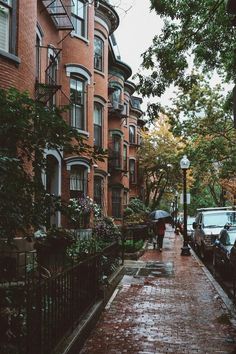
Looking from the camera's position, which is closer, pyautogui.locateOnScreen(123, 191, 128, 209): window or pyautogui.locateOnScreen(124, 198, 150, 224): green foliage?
pyautogui.locateOnScreen(124, 198, 150, 224): green foliage

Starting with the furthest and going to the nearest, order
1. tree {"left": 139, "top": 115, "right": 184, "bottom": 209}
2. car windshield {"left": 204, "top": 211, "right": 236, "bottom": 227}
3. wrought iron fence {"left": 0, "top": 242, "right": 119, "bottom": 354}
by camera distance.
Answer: tree {"left": 139, "top": 115, "right": 184, "bottom": 209}, car windshield {"left": 204, "top": 211, "right": 236, "bottom": 227}, wrought iron fence {"left": 0, "top": 242, "right": 119, "bottom": 354}

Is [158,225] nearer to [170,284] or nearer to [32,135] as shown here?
[170,284]

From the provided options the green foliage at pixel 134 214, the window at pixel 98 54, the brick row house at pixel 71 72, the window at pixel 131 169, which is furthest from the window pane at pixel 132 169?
the window at pixel 98 54

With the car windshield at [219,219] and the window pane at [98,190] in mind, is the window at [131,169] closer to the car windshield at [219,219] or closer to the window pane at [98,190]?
the window pane at [98,190]

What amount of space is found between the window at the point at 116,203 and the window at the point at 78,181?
1100 cm

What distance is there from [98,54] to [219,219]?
30.8 ft

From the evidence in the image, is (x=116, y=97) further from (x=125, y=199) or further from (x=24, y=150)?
(x=24, y=150)

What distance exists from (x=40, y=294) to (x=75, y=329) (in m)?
1.95

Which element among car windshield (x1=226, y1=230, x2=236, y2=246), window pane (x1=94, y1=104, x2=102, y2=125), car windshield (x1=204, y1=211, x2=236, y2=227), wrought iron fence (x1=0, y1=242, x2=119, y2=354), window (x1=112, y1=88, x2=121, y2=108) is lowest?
wrought iron fence (x1=0, y1=242, x2=119, y2=354)

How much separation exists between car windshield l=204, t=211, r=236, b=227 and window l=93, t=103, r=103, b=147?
19.8ft

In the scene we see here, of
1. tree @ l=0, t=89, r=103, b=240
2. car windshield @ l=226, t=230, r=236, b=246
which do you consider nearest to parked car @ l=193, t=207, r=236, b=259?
car windshield @ l=226, t=230, r=236, b=246

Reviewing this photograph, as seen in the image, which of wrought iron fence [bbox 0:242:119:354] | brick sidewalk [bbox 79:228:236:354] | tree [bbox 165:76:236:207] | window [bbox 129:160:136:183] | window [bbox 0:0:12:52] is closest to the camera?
wrought iron fence [bbox 0:242:119:354]

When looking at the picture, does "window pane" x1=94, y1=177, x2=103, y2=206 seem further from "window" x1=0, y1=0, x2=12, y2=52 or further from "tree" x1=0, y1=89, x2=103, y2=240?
"tree" x1=0, y1=89, x2=103, y2=240

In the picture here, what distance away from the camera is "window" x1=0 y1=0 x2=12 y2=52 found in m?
10.9
